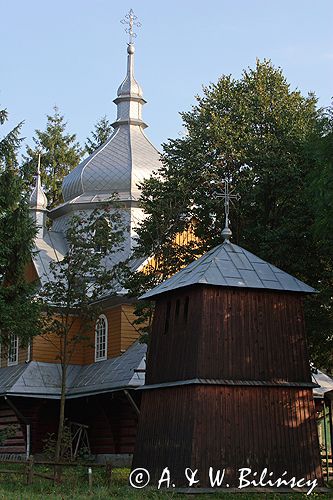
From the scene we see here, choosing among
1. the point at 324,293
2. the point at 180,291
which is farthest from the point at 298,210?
the point at 180,291

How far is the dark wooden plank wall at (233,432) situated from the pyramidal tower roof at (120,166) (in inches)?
671

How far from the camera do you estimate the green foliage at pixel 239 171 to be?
24703 mm

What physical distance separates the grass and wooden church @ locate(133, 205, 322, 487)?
0.46 metres

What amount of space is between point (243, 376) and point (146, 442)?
2.50 metres

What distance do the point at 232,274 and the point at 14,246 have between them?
7.08 metres

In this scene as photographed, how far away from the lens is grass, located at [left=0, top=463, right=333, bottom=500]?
15.6 m

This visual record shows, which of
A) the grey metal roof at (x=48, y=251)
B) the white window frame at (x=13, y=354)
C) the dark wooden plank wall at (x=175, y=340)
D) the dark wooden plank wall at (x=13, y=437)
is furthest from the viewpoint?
the grey metal roof at (x=48, y=251)

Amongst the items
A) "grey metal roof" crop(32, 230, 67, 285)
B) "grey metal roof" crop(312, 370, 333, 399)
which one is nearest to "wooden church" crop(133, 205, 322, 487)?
"grey metal roof" crop(312, 370, 333, 399)

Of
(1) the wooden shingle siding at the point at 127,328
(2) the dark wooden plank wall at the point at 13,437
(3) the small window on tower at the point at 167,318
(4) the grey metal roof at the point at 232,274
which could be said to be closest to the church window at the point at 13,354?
(2) the dark wooden plank wall at the point at 13,437

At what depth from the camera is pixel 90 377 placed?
93.5 ft

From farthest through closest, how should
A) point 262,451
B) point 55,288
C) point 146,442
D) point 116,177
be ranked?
point 116,177
point 55,288
point 146,442
point 262,451

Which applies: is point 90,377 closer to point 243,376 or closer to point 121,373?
point 121,373

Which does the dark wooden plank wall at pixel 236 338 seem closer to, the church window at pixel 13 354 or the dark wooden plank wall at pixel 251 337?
the dark wooden plank wall at pixel 251 337

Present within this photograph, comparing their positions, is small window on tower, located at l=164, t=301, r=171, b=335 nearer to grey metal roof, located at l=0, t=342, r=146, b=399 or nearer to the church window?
grey metal roof, located at l=0, t=342, r=146, b=399
